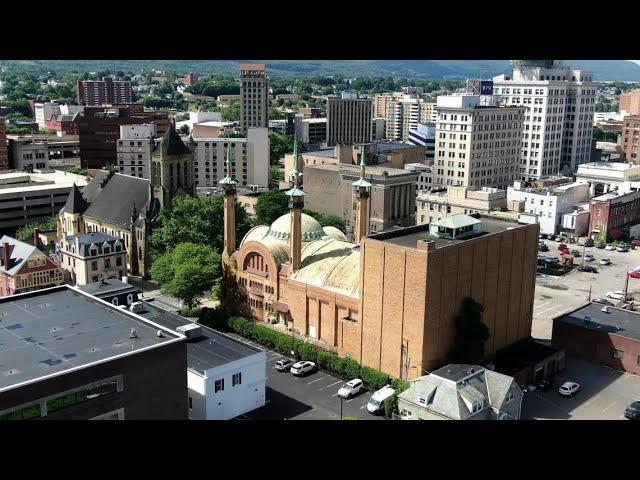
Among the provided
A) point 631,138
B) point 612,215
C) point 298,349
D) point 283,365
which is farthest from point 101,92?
point 283,365

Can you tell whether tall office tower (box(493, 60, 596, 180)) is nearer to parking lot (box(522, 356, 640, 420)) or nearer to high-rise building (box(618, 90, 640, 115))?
parking lot (box(522, 356, 640, 420))

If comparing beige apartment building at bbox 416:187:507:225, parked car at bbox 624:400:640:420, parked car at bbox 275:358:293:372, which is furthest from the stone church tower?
parked car at bbox 624:400:640:420

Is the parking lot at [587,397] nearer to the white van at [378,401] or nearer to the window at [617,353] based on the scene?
the window at [617,353]

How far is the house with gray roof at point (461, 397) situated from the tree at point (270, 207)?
35.7 meters

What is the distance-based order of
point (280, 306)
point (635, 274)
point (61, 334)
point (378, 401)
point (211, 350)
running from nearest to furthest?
1. point (61, 334)
2. point (378, 401)
3. point (211, 350)
4. point (280, 306)
5. point (635, 274)

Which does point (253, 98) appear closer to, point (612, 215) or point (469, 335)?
point (612, 215)

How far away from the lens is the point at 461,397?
2773 cm

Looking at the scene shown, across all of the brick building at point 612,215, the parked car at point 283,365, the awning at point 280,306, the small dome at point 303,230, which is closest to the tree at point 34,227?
the small dome at point 303,230

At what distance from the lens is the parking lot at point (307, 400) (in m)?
29.9

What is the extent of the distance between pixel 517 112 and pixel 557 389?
5496 cm

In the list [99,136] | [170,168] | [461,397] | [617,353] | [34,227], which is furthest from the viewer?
[99,136]

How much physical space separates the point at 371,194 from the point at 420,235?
2962cm

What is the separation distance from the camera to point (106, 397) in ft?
69.3
